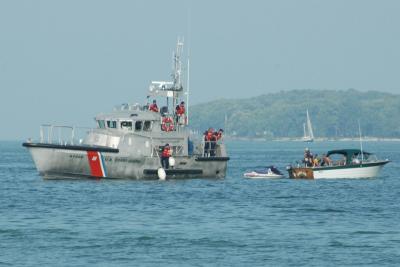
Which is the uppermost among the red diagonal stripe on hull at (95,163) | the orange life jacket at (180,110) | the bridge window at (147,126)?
the orange life jacket at (180,110)

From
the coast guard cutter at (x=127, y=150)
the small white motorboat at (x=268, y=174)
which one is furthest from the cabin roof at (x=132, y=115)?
the small white motorboat at (x=268, y=174)

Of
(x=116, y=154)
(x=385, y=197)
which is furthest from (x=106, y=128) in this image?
(x=385, y=197)

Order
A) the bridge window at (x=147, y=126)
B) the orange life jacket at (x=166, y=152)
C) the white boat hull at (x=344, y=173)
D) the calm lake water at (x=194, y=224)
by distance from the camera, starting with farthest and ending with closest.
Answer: the white boat hull at (x=344, y=173) < the bridge window at (x=147, y=126) < the orange life jacket at (x=166, y=152) < the calm lake water at (x=194, y=224)

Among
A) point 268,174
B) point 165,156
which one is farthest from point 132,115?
point 268,174

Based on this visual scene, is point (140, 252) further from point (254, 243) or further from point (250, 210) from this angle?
point (250, 210)

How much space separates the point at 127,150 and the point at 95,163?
2.11 meters

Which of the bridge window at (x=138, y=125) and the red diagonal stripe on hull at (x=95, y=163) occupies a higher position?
the bridge window at (x=138, y=125)

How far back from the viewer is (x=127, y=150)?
6397 centimetres

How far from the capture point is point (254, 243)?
38.8 meters

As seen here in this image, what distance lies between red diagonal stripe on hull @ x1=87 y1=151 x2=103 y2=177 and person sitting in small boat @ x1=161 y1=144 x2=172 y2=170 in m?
3.80

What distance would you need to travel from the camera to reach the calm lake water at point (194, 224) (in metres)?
36.0

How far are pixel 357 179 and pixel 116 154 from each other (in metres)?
18.0

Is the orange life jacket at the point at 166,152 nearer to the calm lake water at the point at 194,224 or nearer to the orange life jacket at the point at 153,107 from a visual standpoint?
the calm lake water at the point at 194,224

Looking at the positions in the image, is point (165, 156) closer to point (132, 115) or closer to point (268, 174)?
point (132, 115)
